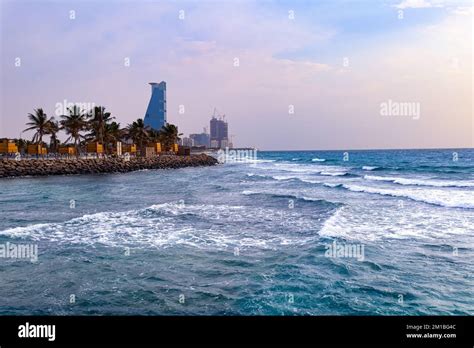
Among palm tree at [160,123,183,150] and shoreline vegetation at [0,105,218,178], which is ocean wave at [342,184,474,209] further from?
palm tree at [160,123,183,150]

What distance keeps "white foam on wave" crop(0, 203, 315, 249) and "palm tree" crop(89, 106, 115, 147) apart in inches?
2064

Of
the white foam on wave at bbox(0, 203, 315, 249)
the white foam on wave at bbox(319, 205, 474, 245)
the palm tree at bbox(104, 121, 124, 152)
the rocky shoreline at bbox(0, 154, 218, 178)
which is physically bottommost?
the white foam on wave at bbox(319, 205, 474, 245)

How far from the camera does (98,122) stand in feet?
225

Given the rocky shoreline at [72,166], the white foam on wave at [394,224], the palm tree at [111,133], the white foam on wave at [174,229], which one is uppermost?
the palm tree at [111,133]

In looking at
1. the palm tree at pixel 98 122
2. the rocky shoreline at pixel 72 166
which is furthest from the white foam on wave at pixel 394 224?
the palm tree at pixel 98 122

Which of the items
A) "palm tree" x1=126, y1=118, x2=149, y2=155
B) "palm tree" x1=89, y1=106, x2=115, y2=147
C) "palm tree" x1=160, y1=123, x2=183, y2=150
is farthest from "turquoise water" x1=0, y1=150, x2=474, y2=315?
"palm tree" x1=160, y1=123, x2=183, y2=150

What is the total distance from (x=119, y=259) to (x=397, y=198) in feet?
62.7

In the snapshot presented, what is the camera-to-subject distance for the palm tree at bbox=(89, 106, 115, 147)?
222ft

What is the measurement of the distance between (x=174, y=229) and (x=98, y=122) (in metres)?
58.5

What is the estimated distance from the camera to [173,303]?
24.7 ft

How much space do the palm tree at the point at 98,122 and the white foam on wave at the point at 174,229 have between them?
172 feet

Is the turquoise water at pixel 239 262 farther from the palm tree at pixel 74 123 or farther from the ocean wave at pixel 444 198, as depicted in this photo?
the palm tree at pixel 74 123

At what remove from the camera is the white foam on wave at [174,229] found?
1279 cm
